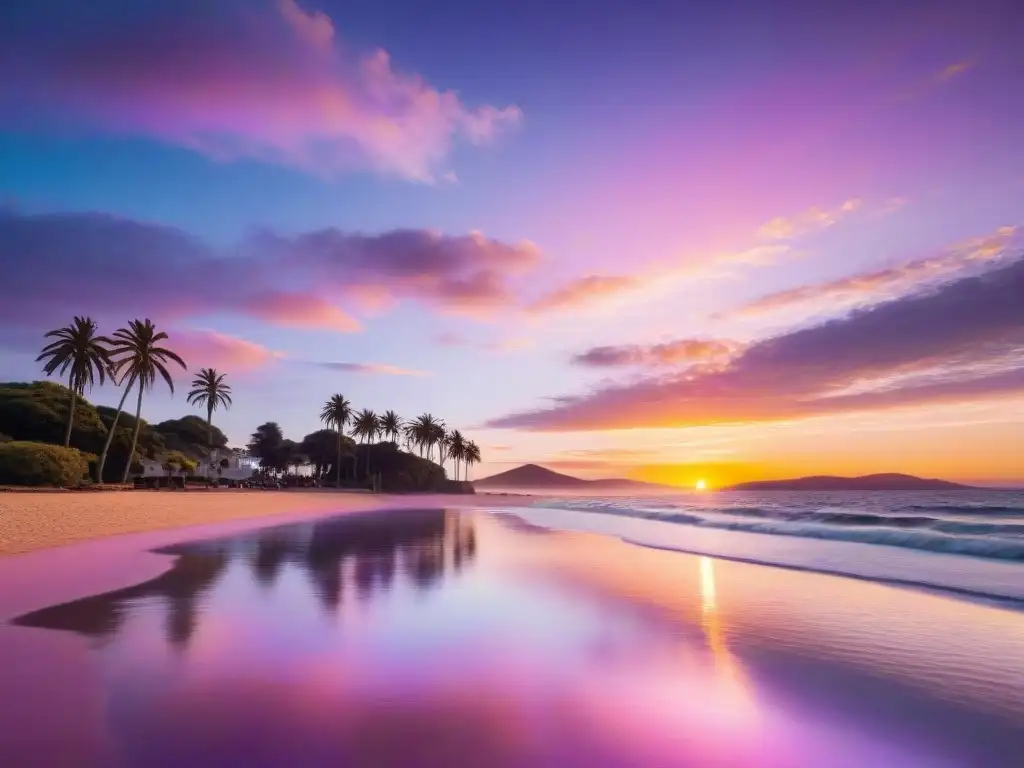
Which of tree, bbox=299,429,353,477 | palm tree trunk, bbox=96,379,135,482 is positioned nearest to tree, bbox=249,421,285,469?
tree, bbox=299,429,353,477

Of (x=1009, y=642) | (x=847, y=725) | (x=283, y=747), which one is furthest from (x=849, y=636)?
(x=283, y=747)

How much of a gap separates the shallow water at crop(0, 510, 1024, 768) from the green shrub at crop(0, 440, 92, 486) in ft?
125

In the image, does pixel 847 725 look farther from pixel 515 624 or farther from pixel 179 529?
pixel 179 529

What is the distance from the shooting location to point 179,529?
28.5 m

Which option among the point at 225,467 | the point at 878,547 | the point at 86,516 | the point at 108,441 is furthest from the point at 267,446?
the point at 878,547

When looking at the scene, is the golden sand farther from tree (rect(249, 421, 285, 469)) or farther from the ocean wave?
tree (rect(249, 421, 285, 469))

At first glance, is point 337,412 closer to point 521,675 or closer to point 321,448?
point 321,448

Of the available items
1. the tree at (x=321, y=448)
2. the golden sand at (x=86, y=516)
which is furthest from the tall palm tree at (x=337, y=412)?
the golden sand at (x=86, y=516)

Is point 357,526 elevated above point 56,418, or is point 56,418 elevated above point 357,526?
point 56,418

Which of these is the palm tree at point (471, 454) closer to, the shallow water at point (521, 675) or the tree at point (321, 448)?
the tree at point (321, 448)

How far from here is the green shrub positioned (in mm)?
41531

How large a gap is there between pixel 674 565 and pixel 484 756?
14081 mm

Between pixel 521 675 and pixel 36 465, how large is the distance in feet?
158

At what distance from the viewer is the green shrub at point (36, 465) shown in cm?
4153
